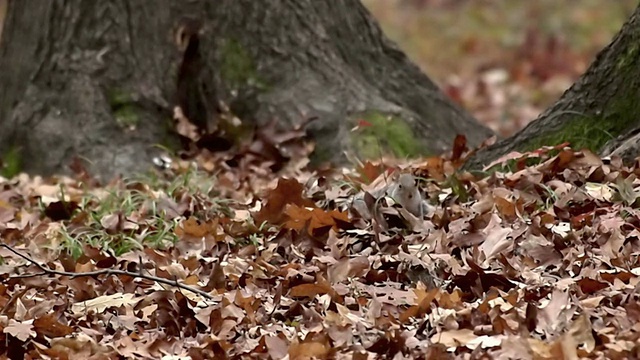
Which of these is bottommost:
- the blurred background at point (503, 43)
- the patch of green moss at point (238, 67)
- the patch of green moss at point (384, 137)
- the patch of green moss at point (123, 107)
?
the patch of green moss at point (123, 107)

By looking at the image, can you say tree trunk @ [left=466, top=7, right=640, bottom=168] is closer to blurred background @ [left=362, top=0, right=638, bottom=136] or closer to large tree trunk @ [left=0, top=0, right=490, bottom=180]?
large tree trunk @ [left=0, top=0, right=490, bottom=180]

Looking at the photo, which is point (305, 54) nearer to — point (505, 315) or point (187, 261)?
point (187, 261)

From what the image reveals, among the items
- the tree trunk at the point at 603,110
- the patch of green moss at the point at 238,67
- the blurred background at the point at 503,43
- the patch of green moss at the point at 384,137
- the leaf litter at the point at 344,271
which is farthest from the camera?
the blurred background at the point at 503,43

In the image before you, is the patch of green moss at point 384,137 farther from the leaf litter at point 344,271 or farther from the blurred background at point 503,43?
the blurred background at point 503,43

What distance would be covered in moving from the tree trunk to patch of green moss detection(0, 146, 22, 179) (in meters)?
2.93

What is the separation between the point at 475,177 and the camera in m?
5.25

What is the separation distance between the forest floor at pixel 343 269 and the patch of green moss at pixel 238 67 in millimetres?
1301

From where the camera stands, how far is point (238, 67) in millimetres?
6871

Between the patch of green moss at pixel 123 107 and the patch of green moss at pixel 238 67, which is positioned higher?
the patch of green moss at pixel 238 67

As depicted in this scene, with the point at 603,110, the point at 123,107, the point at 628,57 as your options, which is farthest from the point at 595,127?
the point at 123,107

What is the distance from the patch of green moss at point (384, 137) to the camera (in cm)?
673

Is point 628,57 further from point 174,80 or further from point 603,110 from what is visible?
point 174,80

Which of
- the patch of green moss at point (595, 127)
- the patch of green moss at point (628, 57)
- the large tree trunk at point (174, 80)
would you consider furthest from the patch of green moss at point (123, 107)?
the patch of green moss at point (628, 57)

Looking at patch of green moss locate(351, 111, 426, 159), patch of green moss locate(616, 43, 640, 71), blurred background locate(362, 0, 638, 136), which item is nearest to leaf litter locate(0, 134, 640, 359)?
patch of green moss locate(616, 43, 640, 71)
